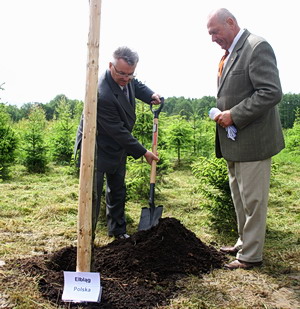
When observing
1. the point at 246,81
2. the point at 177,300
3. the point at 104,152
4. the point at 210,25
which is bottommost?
the point at 177,300

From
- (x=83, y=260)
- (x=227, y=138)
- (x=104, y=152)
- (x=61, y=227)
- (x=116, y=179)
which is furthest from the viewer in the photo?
(x=61, y=227)

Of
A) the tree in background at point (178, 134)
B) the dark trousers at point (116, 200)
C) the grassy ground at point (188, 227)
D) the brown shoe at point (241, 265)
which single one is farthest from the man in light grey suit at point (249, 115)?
the tree in background at point (178, 134)

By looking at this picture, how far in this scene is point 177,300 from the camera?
286 centimetres

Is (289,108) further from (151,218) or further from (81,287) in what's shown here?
(81,287)

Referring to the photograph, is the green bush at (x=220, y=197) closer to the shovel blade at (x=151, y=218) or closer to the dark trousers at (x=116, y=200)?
the shovel blade at (x=151, y=218)

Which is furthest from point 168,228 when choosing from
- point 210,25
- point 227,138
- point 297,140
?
point 297,140

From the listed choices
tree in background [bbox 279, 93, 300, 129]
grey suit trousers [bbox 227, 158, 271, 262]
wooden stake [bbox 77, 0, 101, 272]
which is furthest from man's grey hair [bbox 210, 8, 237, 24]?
tree in background [bbox 279, 93, 300, 129]

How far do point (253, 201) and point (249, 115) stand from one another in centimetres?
78

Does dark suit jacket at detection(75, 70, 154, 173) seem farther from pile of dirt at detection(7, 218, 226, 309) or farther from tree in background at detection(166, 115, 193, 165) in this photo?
tree in background at detection(166, 115, 193, 165)

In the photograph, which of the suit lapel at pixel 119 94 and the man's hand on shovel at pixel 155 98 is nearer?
the suit lapel at pixel 119 94

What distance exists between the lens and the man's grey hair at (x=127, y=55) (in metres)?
3.50

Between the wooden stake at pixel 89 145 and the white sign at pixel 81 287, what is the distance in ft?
0.38

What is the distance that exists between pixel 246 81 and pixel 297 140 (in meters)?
11.7

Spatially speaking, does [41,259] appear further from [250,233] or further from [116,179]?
[250,233]
